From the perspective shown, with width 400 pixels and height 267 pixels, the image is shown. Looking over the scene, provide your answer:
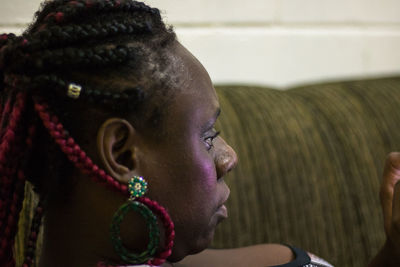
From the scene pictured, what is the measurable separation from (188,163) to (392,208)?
367 millimetres

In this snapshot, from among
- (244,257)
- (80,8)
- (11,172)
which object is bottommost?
(244,257)

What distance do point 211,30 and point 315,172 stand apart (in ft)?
1.72

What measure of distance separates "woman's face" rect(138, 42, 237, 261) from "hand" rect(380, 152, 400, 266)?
29 centimetres

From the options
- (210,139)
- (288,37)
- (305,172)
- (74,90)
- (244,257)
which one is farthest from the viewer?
(288,37)

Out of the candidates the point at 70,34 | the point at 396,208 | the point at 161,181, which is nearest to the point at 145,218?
the point at 161,181

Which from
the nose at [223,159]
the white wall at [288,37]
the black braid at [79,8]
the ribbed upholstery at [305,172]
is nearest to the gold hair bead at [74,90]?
the black braid at [79,8]

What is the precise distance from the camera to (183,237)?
0.81m

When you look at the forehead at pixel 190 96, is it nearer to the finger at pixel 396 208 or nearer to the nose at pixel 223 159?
the nose at pixel 223 159

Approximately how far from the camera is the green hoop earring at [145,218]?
0.75 metres

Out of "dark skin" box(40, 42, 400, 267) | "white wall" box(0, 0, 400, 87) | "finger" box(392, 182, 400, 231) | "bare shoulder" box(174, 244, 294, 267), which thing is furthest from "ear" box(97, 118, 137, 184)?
"white wall" box(0, 0, 400, 87)

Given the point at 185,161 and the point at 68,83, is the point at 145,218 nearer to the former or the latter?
the point at 185,161

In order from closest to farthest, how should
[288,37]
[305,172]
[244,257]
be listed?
[244,257] → [305,172] → [288,37]

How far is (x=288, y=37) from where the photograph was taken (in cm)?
172

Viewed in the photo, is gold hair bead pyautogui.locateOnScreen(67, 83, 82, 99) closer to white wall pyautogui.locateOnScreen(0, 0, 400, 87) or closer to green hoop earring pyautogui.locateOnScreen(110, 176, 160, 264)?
green hoop earring pyautogui.locateOnScreen(110, 176, 160, 264)
